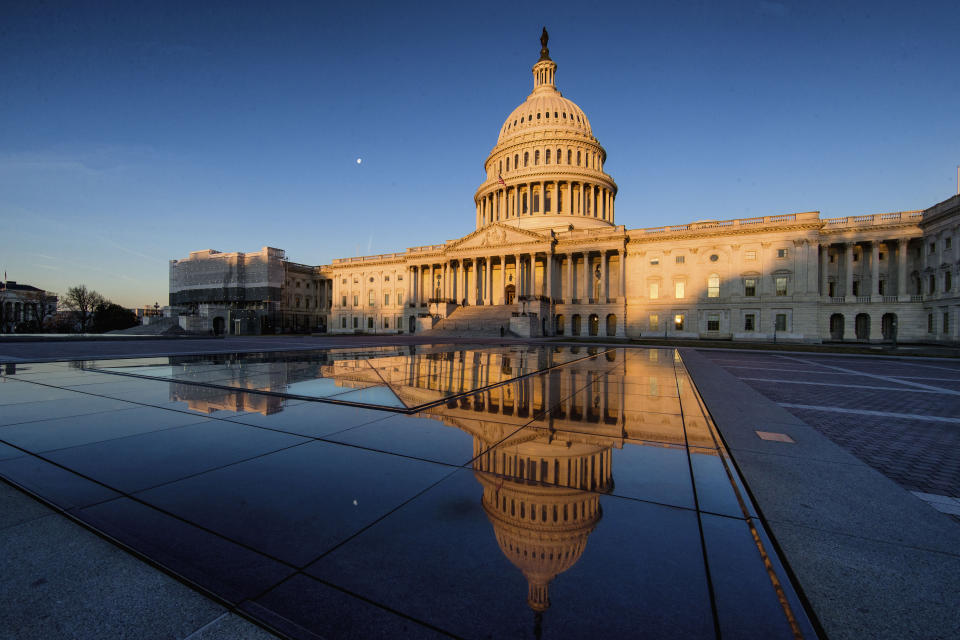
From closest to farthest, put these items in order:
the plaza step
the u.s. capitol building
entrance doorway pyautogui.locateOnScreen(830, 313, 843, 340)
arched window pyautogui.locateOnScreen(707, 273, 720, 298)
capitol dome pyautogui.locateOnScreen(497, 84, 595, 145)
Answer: the u.s. capitol building
the plaza step
entrance doorway pyautogui.locateOnScreen(830, 313, 843, 340)
arched window pyautogui.locateOnScreen(707, 273, 720, 298)
capitol dome pyautogui.locateOnScreen(497, 84, 595, 145)

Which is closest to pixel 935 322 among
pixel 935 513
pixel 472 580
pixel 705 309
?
pixel 705 309

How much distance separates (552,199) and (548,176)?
3.95 metres

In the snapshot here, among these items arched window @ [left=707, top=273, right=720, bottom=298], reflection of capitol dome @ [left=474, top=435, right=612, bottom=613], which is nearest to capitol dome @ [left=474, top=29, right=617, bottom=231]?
arched window @ [left=707, top=273, right=720, bottom=298]

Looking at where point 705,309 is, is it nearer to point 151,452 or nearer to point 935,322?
point 935,322

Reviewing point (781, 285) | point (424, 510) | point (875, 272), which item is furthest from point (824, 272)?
point (424, 510)

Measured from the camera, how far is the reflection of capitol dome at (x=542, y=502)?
2764 millimetres

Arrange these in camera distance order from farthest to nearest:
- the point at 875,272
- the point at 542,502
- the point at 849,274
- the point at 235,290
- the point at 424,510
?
the point at 235,290
the point at 849,274
the point at 875,272
the point at 542,502
the point at 424,510

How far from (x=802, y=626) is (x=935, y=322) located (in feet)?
223

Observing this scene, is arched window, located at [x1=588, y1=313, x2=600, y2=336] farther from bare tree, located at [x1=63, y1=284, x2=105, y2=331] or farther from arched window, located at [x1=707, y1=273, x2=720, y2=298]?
bare tree, located at [x1=63, y1=284, x2=105, y2=331]

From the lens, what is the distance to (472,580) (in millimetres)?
2447

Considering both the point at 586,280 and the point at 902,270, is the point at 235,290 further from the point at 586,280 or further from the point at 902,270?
the point at 902,270

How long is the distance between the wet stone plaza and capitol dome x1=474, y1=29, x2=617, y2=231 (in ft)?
208

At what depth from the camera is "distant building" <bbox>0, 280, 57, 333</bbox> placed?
3142 inches

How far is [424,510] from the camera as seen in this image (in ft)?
11.1
